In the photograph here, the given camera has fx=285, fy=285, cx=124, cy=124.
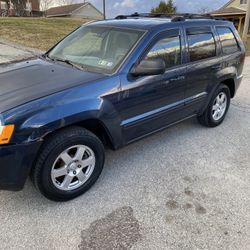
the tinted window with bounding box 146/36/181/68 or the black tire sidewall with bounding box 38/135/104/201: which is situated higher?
the tinted window with bounding box 146/36/181/68

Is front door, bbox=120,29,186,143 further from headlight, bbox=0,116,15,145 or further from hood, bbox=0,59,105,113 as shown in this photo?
headlight, bbox=0,116,15,145

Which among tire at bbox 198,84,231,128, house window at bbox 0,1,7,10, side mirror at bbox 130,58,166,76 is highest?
house window at bbox 0,1,7,10

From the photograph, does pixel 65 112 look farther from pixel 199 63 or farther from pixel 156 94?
pixel 199 63

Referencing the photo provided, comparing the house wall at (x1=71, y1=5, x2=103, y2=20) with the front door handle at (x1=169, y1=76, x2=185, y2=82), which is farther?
the house wall at (x1=71, y1=5, x2=103, y2=20)

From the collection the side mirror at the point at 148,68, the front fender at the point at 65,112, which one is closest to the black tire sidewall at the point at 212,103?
the side mirror at the point at 148,68

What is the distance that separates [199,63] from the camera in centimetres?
395

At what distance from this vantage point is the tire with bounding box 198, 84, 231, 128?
452 centimetres

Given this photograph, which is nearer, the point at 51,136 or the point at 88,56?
the point at 51,136

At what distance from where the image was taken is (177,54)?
3643 millimetres

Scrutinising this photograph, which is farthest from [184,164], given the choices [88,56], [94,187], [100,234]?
[88,56]

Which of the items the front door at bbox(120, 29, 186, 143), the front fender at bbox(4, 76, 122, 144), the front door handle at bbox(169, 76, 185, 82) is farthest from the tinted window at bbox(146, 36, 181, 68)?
the front fender at bbox(4, 76, 122, 144)

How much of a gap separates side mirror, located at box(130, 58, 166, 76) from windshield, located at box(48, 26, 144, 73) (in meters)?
0.19

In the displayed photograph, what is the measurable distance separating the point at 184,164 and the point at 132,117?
0.97 meters

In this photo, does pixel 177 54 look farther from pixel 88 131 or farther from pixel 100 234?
pixel 100 234
